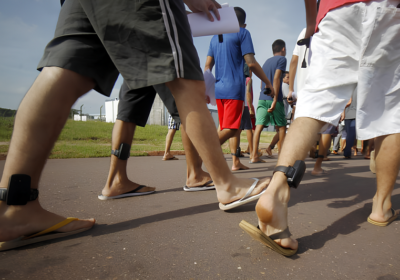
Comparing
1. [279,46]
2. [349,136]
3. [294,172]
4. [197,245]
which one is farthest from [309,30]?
[349,136]

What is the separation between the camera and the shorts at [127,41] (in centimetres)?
137

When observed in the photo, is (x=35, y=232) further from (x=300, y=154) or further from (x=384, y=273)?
(x=384, y=273)

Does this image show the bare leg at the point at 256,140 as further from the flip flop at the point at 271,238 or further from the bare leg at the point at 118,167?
the flip flop at the point at 271,238

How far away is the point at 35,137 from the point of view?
1.29 metres

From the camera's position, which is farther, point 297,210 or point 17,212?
point 297,210

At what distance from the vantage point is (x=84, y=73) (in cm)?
141

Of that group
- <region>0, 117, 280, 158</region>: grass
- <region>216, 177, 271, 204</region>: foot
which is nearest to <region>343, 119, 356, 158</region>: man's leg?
<region>0, 117, 280, 158</region>: grass

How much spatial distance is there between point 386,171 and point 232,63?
2453 millimetres

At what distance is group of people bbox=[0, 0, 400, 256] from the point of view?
128 cm

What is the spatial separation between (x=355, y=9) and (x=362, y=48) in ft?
0.71

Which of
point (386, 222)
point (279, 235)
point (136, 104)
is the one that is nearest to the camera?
point (279, 235)

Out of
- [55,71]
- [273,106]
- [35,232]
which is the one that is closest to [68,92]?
[55,71]

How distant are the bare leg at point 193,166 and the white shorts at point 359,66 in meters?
1.17

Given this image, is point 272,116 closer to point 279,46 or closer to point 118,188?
point 279,46
